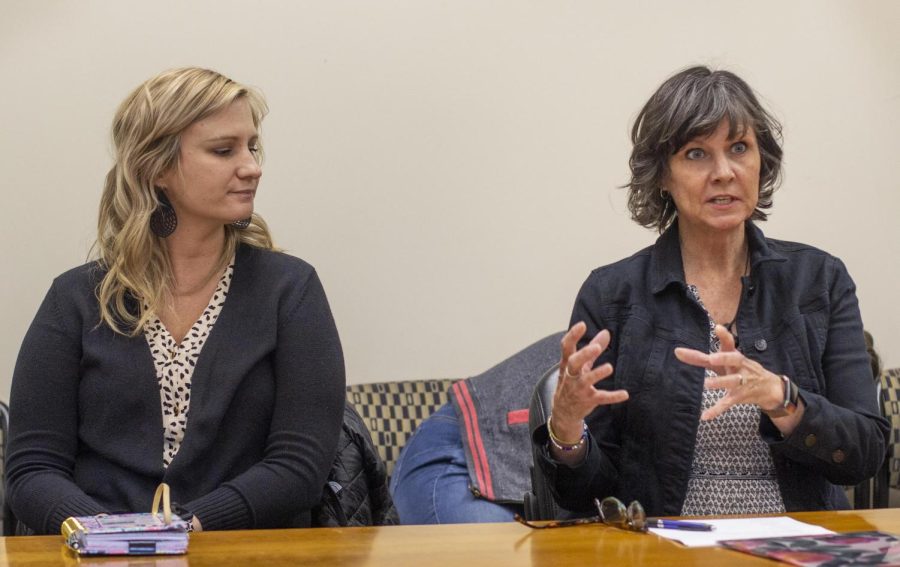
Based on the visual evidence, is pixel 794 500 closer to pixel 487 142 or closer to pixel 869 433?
pixel 869 433

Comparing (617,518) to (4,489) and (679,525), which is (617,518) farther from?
(4,489)

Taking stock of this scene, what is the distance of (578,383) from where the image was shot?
6.56 feet

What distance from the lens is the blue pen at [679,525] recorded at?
5.96 ft

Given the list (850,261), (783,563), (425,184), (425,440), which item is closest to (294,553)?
(783,563)

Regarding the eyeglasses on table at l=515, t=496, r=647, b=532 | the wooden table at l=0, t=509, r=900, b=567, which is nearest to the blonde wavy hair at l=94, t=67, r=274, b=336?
the wooden table at l=0, t=509, r=900, b=567

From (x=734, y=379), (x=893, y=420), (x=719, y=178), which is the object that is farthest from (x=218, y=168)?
(x=893, y=420)

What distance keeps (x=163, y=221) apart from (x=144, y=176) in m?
0.10

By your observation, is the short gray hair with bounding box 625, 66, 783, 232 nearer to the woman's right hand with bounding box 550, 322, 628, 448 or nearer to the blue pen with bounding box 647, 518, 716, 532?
the woman's right hand with bounding box 550, 322, 628, 448

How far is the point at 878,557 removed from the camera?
1.57 metres

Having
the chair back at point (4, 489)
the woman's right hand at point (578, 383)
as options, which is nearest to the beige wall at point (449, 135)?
the chair back at point (4, 489)

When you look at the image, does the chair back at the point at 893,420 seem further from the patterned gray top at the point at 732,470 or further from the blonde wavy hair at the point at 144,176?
the blonde wavy hair at the point at 144,176

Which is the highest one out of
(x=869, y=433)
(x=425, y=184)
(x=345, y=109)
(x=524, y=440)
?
(x=345, y=109)

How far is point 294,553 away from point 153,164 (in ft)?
3.42

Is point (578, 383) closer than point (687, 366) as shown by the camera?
Yes
